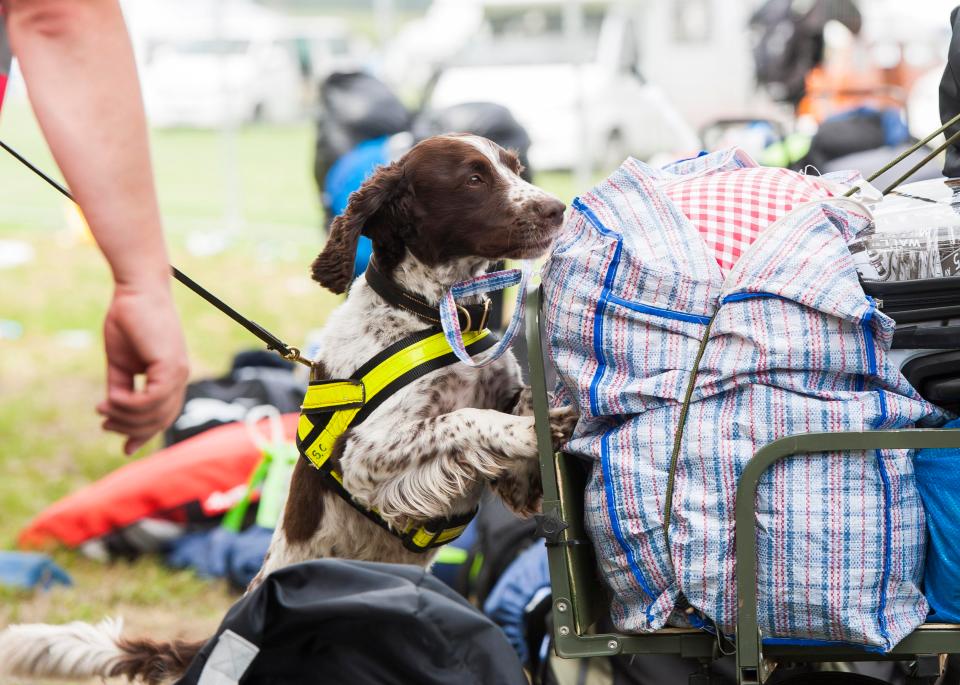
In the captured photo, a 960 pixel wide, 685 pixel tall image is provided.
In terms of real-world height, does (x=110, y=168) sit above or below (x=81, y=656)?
above

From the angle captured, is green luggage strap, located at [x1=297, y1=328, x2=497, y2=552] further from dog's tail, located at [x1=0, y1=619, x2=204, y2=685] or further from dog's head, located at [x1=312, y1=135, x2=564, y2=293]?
dog's tail, located at [x1=0, y1=619, x2=204, y2=685]

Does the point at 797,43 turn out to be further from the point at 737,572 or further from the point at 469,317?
the point at 737,572

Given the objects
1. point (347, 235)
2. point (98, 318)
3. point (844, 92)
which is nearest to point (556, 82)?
point (844, 92)

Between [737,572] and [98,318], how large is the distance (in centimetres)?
759

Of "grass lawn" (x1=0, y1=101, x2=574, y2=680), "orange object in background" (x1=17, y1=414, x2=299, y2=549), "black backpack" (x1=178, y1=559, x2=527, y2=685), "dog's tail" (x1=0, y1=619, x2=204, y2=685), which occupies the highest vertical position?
"black backpack" (x1=178, y1=559, x2=527, y2=685)

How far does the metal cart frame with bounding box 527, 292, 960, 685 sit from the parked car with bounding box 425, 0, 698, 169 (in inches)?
310

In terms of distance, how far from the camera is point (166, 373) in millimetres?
1285

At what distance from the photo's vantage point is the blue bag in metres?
1.95

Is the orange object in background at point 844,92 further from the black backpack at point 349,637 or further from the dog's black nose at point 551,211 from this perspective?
the black backpack at point 349,637

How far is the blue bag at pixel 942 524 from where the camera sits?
6.39ft

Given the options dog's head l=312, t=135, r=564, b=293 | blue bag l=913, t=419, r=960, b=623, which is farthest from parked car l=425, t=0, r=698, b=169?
blue bag l=913, t=419, r=960, b=623

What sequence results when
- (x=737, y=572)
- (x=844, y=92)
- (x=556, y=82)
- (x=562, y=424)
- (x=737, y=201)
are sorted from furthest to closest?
(x=556, y=82), (x=844, y=92), (x=562, y=424), (x=737, y=201), (x=737, y=572)

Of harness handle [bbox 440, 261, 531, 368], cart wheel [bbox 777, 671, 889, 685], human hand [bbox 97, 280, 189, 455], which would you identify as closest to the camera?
human hand [bbox 97, 280, 189, 455]

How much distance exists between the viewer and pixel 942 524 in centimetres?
196
